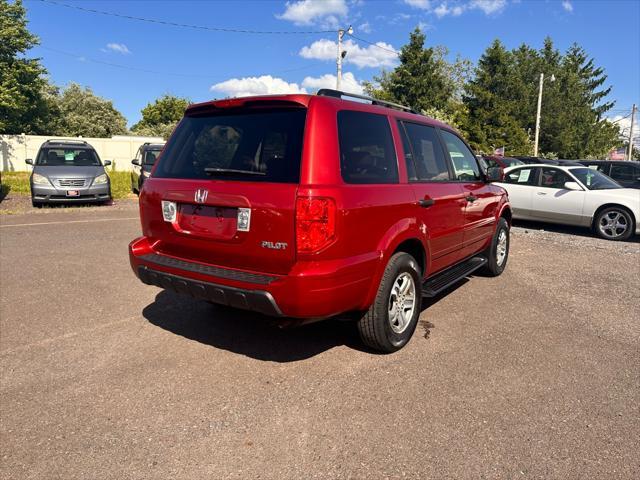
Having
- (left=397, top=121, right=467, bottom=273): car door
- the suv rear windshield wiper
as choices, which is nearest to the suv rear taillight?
the suv rear windshield wiper

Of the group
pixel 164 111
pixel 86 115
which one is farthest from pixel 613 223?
pixel 164 111

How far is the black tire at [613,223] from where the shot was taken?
9.48 metres

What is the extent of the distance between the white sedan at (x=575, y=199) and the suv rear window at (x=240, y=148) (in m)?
8.12

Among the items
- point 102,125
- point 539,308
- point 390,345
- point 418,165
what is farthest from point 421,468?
point 102,125

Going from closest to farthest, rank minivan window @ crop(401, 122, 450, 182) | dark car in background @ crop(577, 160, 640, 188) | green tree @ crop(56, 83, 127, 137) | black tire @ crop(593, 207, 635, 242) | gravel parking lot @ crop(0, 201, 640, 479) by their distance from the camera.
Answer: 1. gravel parking lot @ crop(0, 201, 640, 479)
2. minivan window @ crop(401, 122, 450, 182)
3. black tire @ crop(593, 207, 635, 242)
4. dark car in background @ crop(577, 160, 640, 188)
5. green tree @ crop(56, 83, 127, 137)

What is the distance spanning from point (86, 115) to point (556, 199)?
55363 mm

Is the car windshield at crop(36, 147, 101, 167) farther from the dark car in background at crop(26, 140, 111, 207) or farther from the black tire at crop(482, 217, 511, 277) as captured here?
the black tire at crop(482, 217, 511, 277)

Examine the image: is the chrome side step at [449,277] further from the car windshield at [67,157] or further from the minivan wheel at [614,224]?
the car windshield at [67,157]

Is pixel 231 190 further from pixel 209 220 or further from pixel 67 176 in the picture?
pixel 67 176

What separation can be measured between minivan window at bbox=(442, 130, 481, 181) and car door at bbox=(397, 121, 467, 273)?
0.25 meters

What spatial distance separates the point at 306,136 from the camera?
3.13m

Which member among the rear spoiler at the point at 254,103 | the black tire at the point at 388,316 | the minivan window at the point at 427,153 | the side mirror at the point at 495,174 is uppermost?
the rear spoiler at the point at 254,103

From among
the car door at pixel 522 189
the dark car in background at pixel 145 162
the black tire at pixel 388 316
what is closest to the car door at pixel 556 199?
the car door at pixel 522 189

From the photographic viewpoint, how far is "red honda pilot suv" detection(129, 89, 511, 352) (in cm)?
304
